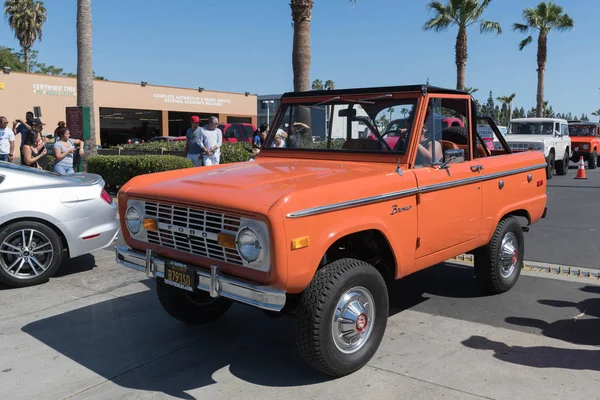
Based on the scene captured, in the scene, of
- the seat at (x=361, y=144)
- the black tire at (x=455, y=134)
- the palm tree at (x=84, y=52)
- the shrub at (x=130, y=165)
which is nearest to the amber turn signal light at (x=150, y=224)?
the seat at (x=361, y=144)

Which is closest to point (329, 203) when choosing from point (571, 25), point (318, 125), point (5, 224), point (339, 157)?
point (339, 157)

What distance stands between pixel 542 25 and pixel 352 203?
3401 cm

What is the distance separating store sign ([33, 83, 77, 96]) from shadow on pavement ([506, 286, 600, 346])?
110ft

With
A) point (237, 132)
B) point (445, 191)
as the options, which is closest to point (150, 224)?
point (445, 191)

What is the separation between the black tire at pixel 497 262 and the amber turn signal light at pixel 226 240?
2876 millimetres

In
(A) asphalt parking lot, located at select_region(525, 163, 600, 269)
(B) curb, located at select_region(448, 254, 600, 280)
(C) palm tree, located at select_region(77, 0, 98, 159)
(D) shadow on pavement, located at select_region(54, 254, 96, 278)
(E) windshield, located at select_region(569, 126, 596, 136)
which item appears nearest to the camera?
(B) curb, located at select_region(448, 254, 600, 280)

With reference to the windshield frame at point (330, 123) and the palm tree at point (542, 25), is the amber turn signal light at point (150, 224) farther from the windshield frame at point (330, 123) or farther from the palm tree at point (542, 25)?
the palm tree at point (542, 25)

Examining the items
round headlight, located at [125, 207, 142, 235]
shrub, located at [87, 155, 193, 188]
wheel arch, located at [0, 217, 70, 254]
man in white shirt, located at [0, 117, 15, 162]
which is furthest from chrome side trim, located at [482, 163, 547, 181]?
man in white shirt, located at [0, 117, 15, 162]

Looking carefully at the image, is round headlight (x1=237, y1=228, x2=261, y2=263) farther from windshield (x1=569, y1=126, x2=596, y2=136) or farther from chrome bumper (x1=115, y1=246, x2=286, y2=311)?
windshield (x1=569, y1=126, x2=596, y2=136)

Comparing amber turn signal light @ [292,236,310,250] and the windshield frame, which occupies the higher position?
the windshield frame

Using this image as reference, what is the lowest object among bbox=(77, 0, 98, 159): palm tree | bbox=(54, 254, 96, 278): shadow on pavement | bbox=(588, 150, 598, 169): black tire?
bbox=(54, 254, 96, 278): shadow on pavement

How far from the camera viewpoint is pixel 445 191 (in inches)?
181

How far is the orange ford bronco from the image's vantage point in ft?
11.4

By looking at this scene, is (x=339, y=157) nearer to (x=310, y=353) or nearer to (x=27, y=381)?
(x=310, y=353)
